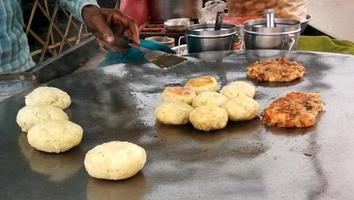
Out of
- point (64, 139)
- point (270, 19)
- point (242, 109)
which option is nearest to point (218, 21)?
point (270, 19)

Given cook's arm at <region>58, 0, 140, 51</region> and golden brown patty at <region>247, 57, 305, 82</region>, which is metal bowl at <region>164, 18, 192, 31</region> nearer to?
cook's arm at <region>58, 0, 140, 51</region>

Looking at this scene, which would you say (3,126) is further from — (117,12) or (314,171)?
(314,171)

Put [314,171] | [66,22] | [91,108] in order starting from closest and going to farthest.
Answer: [314,171], [91,108], [66,22]

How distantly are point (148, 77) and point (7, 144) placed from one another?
34.1 inches

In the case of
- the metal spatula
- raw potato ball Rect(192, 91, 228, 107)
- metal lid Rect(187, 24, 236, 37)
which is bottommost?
raw potato ball Rect(192, 91, 228, 107)

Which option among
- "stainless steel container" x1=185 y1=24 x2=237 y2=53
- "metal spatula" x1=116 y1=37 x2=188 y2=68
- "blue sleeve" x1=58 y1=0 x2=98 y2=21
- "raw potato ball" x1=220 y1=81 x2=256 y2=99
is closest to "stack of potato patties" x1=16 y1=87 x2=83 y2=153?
"metal spatula" x1=116 y1=37 x2=188 y2=68

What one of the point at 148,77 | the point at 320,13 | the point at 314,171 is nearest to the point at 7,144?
the point at 148,77

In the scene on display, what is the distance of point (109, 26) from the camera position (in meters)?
2.52

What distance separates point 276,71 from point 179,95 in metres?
→ 0.57

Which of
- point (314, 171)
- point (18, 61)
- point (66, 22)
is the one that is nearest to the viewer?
point (314, 171)

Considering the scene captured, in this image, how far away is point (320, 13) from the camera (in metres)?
5.09

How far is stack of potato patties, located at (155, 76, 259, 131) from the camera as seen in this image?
1.69 m

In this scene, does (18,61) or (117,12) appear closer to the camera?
(117,12)

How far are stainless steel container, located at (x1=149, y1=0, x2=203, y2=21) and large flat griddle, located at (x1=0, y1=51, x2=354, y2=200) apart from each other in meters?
2.65
